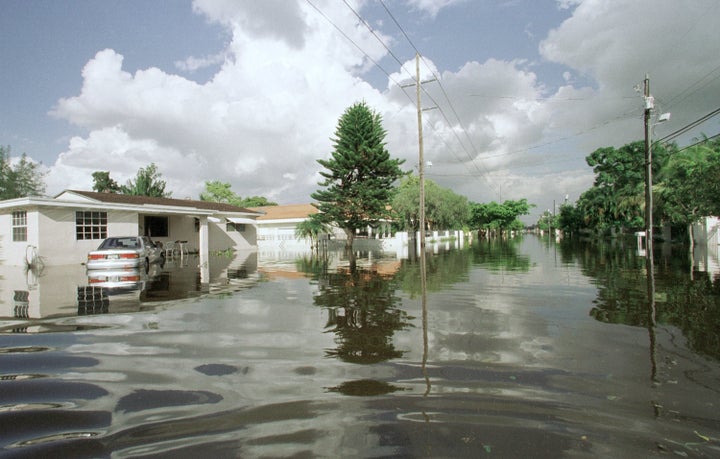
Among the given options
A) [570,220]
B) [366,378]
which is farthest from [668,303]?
[570,220]

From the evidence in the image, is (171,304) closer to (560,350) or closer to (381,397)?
(381,397)

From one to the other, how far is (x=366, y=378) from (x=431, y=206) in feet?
138

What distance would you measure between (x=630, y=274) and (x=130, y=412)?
46.0 feet

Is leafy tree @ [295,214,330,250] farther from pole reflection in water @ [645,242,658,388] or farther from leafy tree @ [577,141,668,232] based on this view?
leafy tree @ [577,141,668,232]

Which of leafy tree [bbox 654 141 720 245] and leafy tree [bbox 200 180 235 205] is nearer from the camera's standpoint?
leafy tree [bbox 654 141 720 245]

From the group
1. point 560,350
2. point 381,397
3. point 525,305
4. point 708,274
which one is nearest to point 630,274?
point 708,274

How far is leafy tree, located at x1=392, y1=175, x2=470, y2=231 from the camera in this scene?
42.2 metres

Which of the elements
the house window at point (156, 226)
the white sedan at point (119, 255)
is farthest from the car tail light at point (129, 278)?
the house window at point (156, 226)

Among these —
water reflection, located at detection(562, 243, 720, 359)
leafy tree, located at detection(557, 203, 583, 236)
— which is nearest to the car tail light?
water reflection, located at detection(562, 243, 720, 359)

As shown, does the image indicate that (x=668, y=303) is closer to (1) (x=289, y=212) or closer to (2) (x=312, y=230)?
(2) (x=312, y=230)

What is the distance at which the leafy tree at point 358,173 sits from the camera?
3047 centimetres

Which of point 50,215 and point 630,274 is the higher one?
point 50,215

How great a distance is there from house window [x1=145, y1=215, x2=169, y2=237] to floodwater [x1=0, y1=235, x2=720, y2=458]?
19.6 metres

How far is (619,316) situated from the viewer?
6.71 metres
